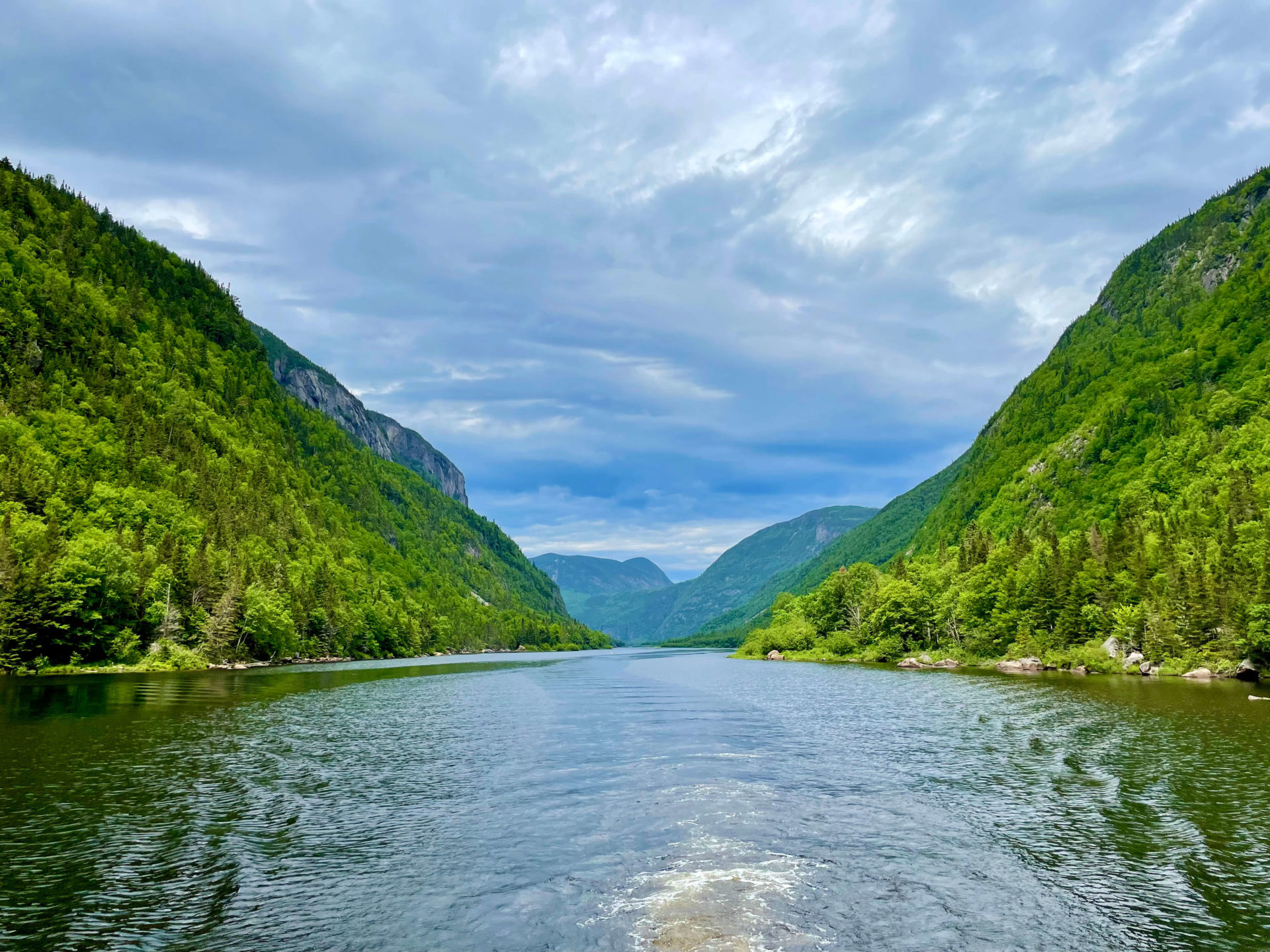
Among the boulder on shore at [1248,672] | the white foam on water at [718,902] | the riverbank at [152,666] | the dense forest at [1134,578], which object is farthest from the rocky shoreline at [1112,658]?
the riverbank at [152,666]

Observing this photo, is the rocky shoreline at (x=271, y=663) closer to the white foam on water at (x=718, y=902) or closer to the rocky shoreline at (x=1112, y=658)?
the white foam on water at (x=718, y=902)

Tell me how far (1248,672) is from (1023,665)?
1285 inches

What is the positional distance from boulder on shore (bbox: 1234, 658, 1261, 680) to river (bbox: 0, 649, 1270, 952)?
123ft

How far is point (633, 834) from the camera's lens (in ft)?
79.2

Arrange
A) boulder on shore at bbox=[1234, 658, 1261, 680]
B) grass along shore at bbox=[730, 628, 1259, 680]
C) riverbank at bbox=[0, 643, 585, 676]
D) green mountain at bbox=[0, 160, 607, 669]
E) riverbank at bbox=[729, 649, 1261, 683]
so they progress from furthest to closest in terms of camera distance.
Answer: green mountain at bbox=[0, 160, 607, 669], riverbank at bbox=[0, 643, 585, 676], grass along shore at bbox=[730, 628, 1259, 680], riverbank at bbox=[729, 649, 1261, 683], boulder on shore at bbox=[1234, 658, 1261, 680]

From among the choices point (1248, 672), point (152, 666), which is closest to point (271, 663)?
point (152, 666)

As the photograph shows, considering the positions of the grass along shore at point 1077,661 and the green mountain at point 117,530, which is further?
the green mountain at point 117,530

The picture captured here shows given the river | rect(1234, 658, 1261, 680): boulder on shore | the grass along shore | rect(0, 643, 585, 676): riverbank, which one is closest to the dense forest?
the grass along shore

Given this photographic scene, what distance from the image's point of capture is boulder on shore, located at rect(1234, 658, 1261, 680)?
80000 mm

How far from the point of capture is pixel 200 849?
2186 cm

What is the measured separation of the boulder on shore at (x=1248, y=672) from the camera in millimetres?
80000

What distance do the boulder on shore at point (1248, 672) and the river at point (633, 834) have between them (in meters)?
37.5

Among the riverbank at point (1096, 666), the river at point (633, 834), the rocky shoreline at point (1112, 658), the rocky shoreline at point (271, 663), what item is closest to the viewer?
the river at point (633, 834)

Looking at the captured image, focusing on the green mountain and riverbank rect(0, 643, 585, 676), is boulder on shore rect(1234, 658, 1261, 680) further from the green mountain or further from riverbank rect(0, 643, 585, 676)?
the green mountain
